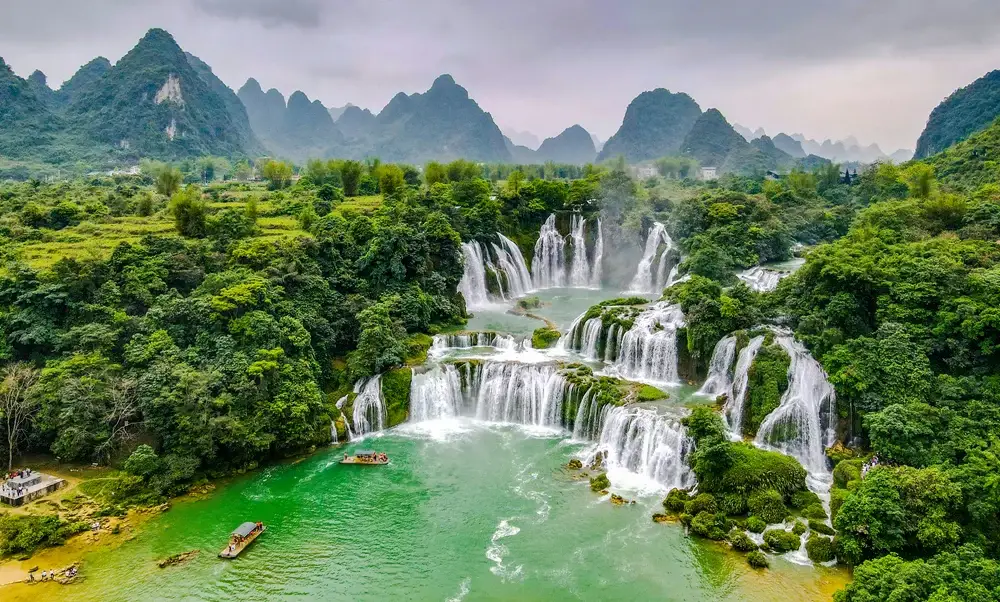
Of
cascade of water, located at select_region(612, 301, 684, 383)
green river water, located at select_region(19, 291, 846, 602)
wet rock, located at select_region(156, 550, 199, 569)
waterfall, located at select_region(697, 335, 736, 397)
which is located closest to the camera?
green river water, located at select_region(19, 291, 846, 602)

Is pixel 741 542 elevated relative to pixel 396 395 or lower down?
lower down

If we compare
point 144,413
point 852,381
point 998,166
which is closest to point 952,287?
point 852,381

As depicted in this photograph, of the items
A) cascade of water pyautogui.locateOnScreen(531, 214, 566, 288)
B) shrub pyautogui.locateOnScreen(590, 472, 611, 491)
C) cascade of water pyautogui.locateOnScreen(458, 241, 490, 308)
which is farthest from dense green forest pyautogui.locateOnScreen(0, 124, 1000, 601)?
cascade of water pyautogui.locateOnScreen(531, 214, 566, 288)

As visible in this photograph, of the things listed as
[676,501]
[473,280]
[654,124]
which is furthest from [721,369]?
[654,124]

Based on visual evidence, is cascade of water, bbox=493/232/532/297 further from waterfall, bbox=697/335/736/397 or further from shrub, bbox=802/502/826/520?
shrub, bbox=802/502/826/520

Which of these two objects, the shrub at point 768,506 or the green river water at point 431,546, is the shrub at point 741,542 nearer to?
the green river water at point 431,546

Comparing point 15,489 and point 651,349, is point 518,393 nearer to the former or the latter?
point 651,349

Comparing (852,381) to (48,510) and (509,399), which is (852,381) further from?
(48,510)
